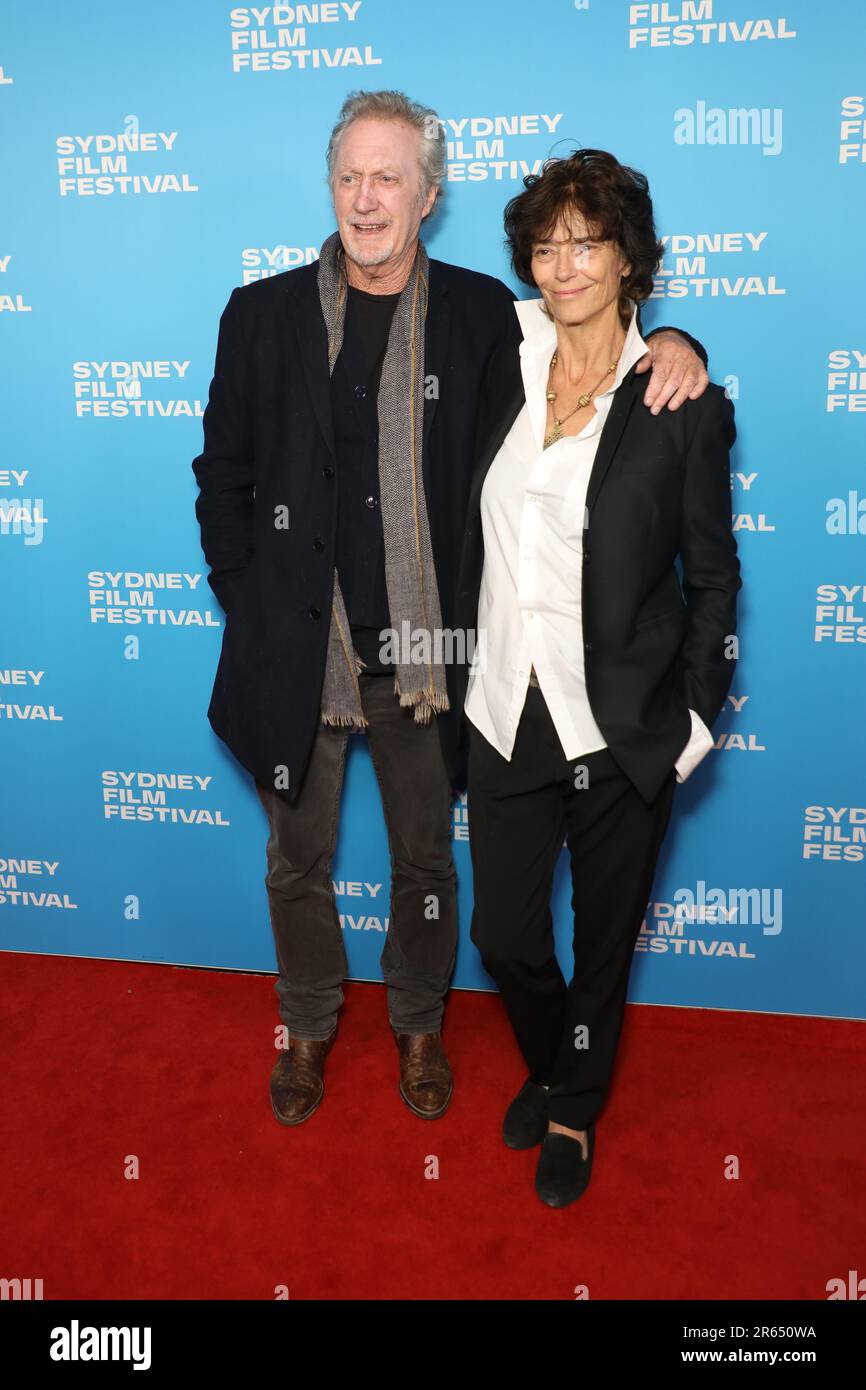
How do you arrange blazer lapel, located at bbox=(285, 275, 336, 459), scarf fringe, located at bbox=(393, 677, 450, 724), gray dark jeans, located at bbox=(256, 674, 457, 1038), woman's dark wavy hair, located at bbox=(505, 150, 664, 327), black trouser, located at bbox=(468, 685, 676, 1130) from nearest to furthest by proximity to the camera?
1. woman's dark wavy hair, located at bbox=(505, 150, 664, 327)
2. black trouser, located at bbox=(468, 685, 676, 1130)
3. blazer lapel, located at bbox=(285, 275, 336, 459)
4. scarf fringe, located at bbox=(393, 677, 450, 724)
5. gray dark jeans, located at bbox=(256, 674, 457, 1038)

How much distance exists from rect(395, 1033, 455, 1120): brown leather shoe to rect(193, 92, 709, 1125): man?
0.59 metres

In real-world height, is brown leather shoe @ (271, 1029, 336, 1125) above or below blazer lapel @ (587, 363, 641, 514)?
below

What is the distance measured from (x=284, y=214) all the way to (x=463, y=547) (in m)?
1.01

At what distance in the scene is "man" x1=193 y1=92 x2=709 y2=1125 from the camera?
7.26 ft

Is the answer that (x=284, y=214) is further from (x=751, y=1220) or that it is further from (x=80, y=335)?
(x=751, y=1220)

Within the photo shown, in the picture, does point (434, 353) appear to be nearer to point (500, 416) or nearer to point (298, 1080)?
point (500, 416)

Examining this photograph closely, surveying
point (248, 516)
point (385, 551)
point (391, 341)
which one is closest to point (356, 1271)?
point (385, 551)

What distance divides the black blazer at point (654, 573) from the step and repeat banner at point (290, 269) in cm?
63

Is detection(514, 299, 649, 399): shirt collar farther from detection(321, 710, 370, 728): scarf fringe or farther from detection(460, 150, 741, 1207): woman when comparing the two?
detection(321, 710, 370, 728): scarf fringe

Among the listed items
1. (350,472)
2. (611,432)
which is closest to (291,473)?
(350,472)

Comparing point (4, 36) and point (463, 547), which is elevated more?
point (4, 36)

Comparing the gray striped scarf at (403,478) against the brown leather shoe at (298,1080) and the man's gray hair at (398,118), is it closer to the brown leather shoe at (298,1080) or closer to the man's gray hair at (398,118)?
the man's gray hair at (398,118)

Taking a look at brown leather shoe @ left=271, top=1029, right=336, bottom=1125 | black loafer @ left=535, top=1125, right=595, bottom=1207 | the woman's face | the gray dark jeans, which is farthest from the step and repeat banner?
black loafer @ left=535, top=1125, right=595, bottom=1207

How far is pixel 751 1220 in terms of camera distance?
2.22 meters
